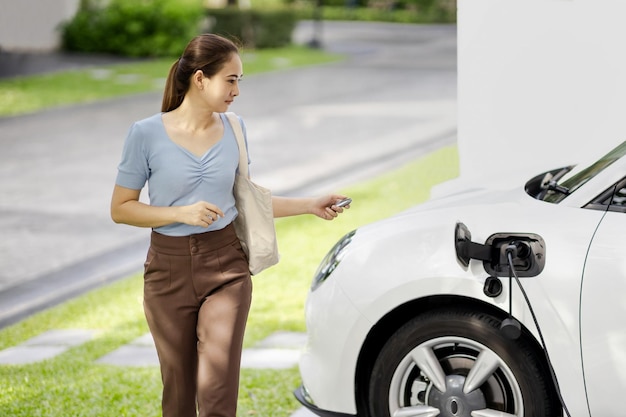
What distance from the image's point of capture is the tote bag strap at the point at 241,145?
423 centimetres

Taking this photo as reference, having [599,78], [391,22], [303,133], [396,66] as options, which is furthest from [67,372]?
[391,22]

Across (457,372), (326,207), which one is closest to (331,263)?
(326,207)

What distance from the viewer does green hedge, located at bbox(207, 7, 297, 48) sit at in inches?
1314

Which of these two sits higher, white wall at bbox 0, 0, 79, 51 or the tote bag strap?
the tote bag strap

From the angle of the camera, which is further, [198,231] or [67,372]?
[67,372]

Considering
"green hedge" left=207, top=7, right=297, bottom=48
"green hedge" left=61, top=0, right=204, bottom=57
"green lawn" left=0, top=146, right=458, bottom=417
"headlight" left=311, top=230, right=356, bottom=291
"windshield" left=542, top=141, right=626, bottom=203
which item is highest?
"windshield" left=542, top=141, right=626, bottom=203

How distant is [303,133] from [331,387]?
479 inches

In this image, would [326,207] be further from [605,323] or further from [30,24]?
[30,24]

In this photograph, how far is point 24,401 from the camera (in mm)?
5766

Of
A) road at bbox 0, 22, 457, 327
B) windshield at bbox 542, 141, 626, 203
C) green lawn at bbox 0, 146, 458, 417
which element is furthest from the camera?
road at bbox 0, 22, 457, 327

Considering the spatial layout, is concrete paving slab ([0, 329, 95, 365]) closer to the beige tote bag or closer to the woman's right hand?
the beige tote bag

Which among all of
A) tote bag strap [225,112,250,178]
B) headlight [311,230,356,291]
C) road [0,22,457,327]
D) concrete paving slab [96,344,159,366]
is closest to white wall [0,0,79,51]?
road [0,22,457,327]

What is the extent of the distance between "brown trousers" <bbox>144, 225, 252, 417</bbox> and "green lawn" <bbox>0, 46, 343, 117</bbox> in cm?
1509

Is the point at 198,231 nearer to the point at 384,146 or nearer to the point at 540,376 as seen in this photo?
the point at 540,376
